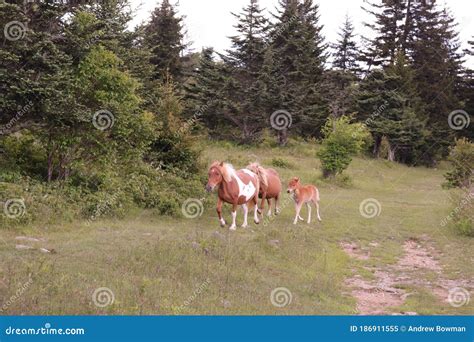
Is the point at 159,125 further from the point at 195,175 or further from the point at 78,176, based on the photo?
the point at 78,176

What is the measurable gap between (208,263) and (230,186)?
16.5ft

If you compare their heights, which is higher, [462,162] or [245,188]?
[462,162]

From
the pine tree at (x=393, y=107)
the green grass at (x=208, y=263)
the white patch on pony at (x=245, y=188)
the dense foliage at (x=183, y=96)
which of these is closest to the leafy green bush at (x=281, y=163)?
the dense foliage at (x=183, y=96)

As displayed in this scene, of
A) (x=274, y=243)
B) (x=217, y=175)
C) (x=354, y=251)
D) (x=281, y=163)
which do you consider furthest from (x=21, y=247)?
(x=281, y=163)

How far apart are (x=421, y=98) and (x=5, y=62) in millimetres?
42230

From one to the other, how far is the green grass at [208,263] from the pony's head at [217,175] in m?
1.53

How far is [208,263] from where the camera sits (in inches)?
434

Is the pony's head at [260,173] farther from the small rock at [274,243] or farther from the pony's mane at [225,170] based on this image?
the small rock at [274,243]

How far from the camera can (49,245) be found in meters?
11.6

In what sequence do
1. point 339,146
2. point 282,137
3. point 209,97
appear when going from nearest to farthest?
point 339,146 < point 209,97 < point 282,137

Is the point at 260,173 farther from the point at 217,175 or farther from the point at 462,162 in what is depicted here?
the point at 462,162

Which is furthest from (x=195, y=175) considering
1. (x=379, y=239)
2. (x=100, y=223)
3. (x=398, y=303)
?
(x=398, y=303)

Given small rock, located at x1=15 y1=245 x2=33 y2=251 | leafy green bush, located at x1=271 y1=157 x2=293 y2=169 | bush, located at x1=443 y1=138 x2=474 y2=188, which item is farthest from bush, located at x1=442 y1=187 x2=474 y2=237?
small rock, located at x1=15 y1=245 x2=33 y2=251

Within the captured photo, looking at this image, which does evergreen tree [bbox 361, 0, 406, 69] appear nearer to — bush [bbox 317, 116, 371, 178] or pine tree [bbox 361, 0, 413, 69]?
pine tree [bbox 361, 0, 413, 69]
